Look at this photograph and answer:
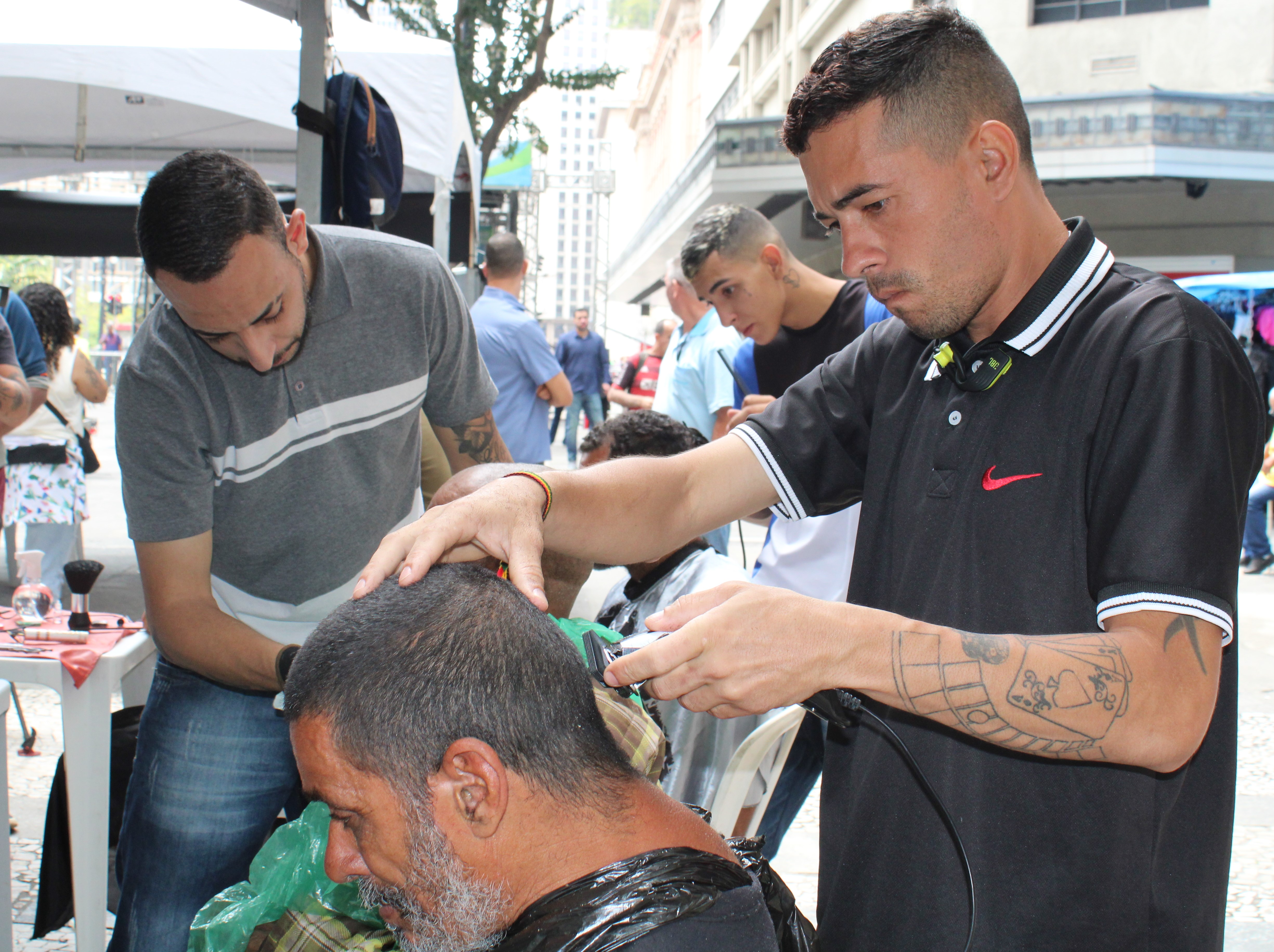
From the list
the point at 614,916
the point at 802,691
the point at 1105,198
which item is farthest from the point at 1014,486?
the point at 1105,198

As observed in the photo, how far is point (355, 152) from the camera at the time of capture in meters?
3.27

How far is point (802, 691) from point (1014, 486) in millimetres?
453

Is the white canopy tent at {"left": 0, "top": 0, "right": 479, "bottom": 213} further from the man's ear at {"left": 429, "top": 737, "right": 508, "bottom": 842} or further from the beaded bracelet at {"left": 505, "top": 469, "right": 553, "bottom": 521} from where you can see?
the man's ear at {"left": 429, "top": 737, "right": 508, "bottom": 842}

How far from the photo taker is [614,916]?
1.17 m

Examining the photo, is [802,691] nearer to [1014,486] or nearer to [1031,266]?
[1014,486]

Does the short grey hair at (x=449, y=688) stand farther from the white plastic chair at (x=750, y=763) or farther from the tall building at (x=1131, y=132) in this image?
the tall building at (x=1131, y=132)

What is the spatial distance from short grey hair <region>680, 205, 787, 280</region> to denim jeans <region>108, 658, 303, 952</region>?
6.90ft

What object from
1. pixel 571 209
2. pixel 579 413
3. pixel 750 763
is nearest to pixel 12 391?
pixel 750 763

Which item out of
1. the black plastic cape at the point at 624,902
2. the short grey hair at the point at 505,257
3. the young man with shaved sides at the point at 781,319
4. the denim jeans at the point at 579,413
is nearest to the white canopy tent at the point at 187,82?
the short grey hair at the point at 505,257

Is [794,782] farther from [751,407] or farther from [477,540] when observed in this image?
[477,540]

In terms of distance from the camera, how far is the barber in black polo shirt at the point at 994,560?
111cm

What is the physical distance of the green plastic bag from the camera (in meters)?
1.68

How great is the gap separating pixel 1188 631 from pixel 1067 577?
19cm

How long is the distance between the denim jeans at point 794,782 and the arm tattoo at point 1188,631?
153cm
